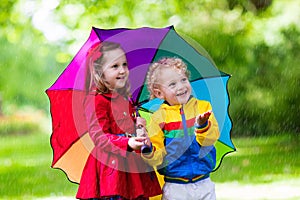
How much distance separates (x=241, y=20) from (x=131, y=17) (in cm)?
164

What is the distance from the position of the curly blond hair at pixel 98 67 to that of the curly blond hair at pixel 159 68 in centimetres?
14

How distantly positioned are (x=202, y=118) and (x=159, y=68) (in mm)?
419

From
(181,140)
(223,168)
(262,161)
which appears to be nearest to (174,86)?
(181,140)

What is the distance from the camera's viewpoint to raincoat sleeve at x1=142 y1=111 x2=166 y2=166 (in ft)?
11.0

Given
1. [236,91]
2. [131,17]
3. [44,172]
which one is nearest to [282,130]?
[236,91]

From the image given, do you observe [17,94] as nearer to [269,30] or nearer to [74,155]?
[269,30]

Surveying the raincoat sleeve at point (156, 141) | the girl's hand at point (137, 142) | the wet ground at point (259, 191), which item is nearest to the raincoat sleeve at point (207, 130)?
the raincoat sleeve at point (156, 141)

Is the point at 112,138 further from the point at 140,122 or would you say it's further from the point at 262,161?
the point at 262,161

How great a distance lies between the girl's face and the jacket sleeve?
4.2 inches

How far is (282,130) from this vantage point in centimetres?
1020

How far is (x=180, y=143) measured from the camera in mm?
3443

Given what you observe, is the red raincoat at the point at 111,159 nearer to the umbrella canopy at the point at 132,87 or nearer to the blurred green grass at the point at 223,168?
the umbrella canopy at the point at 132,87

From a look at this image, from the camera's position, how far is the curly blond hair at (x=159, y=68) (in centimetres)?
357

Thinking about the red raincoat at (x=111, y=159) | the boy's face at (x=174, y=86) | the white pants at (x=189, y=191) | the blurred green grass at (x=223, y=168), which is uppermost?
the blurred green grass at (x=223, y=168)
